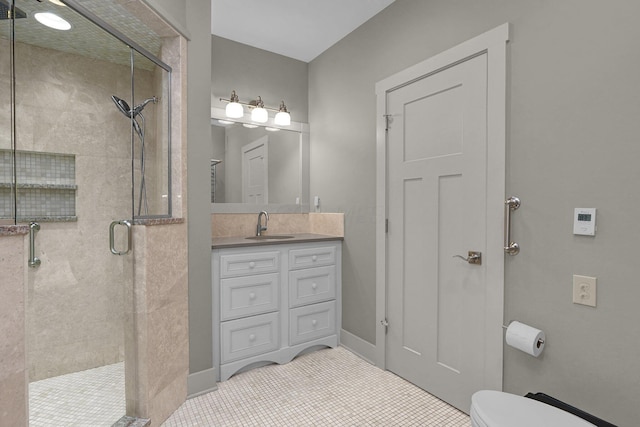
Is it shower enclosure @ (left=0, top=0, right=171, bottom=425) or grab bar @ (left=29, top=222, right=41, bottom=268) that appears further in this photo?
grab bar @ (left=29, top=222, right=41, bottom=268)

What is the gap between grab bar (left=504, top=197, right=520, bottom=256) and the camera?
5.39 ft

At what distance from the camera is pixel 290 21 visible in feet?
8.57

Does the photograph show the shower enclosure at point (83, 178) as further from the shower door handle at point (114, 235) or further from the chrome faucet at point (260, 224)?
the chrome faucet at point (260, 224)

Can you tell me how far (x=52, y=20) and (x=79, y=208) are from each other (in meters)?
1.15

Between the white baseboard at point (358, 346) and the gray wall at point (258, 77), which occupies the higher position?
the gray wall at point (258, 77)

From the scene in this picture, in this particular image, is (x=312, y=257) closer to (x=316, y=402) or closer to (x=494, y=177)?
(x=316, y=402)

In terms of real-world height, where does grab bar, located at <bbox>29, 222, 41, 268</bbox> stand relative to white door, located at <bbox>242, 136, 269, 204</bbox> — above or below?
below

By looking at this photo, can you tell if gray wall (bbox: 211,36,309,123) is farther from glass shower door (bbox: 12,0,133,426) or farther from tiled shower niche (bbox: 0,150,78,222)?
tiled shower niche (bbox: 0,150,78,222)

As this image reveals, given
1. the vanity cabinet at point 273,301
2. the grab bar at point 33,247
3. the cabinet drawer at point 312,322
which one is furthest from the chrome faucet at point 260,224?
the grab bar at point 33,247

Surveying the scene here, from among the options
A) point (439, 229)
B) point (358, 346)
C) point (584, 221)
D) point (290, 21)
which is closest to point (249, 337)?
point (358, 346)

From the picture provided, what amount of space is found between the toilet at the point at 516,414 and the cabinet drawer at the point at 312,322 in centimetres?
152

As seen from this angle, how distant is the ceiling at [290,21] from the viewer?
94.7 inches

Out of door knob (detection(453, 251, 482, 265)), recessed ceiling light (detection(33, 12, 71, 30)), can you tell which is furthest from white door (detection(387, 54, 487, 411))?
recessed ceiling light (detection(33, 12, 71, 30))

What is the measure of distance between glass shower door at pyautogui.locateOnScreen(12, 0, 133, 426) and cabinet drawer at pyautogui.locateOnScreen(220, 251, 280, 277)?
2.05 feet
